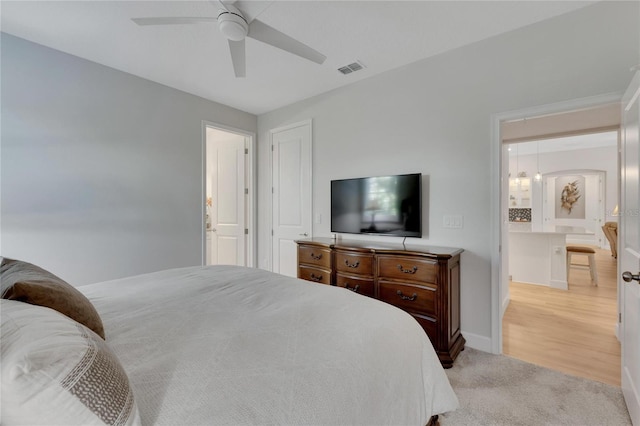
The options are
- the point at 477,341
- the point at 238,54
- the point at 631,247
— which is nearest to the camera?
the point at 631,247

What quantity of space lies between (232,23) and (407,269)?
7.41ft

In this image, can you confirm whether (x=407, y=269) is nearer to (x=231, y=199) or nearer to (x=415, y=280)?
(x=415, y=280)

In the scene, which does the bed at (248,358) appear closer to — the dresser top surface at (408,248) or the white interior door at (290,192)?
the dresser top surface at (408,248)

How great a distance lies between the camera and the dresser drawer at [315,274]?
2.98 m

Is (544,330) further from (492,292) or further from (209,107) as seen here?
(209,107)

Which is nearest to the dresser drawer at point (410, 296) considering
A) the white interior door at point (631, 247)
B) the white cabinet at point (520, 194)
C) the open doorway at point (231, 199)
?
the white interior door at point (631, 247)

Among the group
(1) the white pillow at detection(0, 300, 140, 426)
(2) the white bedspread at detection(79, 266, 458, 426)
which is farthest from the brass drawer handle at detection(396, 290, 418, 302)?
(1) the white pillow at detection(0, 300, 140, 426)

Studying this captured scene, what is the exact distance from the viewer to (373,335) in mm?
1057

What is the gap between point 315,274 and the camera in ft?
10.2

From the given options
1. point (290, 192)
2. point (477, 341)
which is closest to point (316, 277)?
point (290, 192)

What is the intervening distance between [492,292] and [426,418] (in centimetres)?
177

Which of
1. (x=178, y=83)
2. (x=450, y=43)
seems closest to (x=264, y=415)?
(x=450, y=43)

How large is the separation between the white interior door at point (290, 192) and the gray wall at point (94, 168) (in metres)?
1.07

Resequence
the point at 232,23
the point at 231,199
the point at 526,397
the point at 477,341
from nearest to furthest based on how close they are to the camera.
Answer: the point at 232,23
the point at 526,397
the point at 477,341
the point at 231,199
